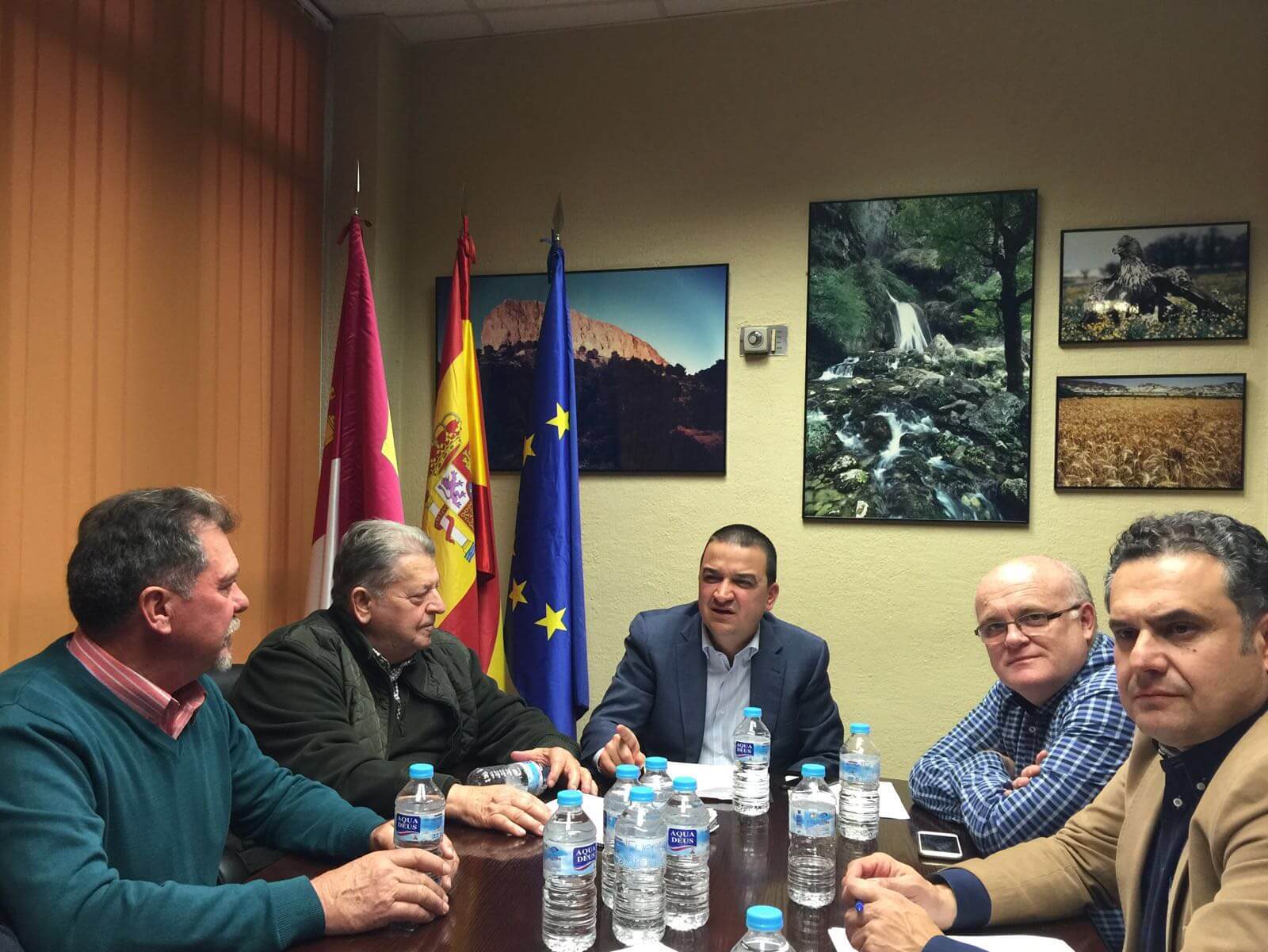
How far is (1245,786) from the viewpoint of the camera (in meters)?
1.14

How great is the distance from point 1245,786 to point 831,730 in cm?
158

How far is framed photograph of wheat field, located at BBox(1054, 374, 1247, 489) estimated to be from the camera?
323cm

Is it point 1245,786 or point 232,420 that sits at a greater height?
point 232,420

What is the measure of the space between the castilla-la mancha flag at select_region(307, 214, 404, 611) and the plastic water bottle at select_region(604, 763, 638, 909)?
6.15 ft

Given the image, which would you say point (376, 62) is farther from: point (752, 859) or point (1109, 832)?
point (1109, 832)

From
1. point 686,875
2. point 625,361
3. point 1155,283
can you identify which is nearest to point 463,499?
point 625,361

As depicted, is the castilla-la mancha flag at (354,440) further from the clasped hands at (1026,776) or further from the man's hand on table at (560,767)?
the clasped hands at (1026,776)

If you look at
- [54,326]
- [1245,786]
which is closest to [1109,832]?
[1245,786]

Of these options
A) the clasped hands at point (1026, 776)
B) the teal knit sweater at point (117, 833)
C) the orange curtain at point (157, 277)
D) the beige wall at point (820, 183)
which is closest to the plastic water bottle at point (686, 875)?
A: the teal knit sweater at point (117, 833)

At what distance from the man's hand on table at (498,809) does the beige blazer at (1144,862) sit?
80 centimetres

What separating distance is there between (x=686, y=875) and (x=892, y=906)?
31 centimetres

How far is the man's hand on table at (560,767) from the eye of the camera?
2.17m

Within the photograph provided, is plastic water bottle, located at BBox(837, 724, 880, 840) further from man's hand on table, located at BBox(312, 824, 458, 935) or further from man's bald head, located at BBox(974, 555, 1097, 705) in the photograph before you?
man's hand on table, located at BBox(312, 824, 458, 935)

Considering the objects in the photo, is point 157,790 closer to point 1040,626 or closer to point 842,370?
point 1040,626
